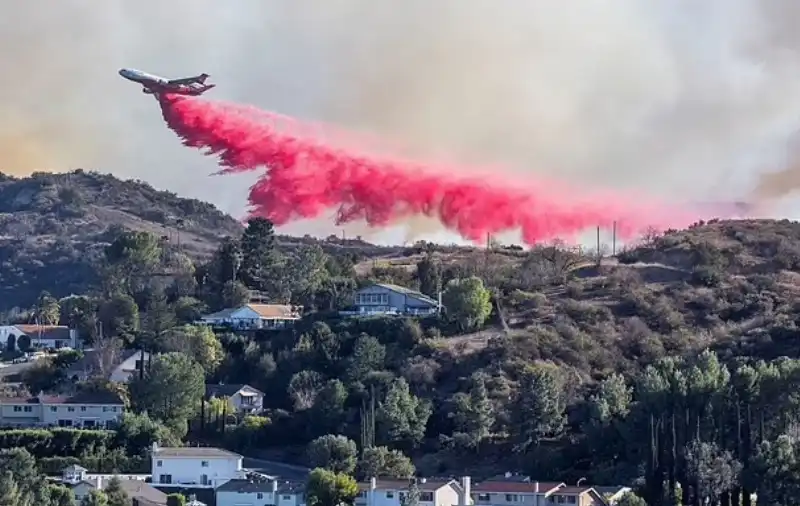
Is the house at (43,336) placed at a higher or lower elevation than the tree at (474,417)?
higher

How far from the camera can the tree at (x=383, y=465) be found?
284 feet

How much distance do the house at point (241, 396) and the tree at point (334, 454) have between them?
46.9ft

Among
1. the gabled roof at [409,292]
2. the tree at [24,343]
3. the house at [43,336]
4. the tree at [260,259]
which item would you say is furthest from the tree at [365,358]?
the tree at [24,343]

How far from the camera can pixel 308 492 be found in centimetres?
8112

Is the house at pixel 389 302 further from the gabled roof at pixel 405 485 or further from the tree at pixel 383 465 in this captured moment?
the gabled roof at pixel 405 485

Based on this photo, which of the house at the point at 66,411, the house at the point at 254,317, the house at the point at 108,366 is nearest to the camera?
the house at the point at 66,411

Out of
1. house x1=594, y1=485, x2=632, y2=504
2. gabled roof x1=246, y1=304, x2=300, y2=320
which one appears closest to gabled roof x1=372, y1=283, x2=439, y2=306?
gabled roof x1=246, y1=304, x2=300, y2=320

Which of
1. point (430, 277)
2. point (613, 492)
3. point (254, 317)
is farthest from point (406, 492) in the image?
point (430, 277)

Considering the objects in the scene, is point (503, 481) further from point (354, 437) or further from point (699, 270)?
point (699, 270)

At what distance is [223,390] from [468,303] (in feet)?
57.5

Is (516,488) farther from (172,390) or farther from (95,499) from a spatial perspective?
(172,390)

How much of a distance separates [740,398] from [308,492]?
20.7 meters

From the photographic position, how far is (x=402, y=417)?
3730 inches

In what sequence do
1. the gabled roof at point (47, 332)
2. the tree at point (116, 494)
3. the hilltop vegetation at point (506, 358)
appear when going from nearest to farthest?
the tree at point (116, 494)
the hilltop vegetation at point (506, 358)
the gabled roof at point (47, 332)
